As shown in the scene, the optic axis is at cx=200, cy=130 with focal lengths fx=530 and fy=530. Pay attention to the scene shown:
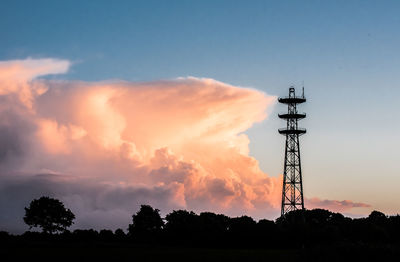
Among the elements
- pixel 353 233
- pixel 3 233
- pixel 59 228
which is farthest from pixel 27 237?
pixel 353 233

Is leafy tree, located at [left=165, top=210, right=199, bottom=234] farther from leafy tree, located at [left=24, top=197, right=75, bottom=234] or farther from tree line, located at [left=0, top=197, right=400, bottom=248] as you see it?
leafy tree, located at [left=24, top=197, right=75, bottom=234]

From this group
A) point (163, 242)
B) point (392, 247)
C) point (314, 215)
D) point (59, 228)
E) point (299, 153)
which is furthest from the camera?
point (314, 215)

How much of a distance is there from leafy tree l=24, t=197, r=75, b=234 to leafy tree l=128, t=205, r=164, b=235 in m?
18.6

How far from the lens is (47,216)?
15250 centimetres

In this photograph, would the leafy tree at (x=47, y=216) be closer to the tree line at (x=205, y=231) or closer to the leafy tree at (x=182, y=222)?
the tree line at (x=205, y=231)

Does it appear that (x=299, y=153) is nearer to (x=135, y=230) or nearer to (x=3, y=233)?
(x=135, y=230)

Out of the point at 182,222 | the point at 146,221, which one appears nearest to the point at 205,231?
the point at 182,222

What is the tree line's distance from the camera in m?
122

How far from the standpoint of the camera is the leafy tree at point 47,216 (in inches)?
6004

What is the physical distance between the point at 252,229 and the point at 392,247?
5554 cm

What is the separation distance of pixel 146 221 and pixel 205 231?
31.5 metres

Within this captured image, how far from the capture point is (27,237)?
128m

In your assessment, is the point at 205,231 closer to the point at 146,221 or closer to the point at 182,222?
the point at 182,222

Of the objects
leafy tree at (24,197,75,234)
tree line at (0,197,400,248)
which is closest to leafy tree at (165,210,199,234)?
tree line at (0,197,400,248)
